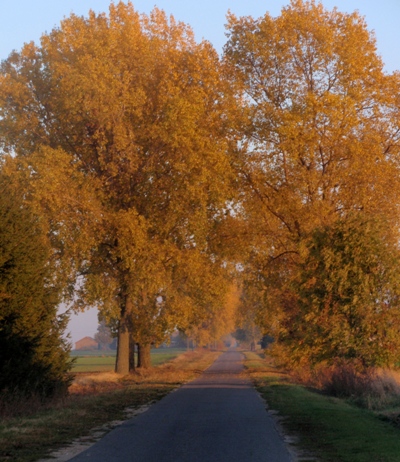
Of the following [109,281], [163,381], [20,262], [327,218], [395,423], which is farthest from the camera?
[163,381]

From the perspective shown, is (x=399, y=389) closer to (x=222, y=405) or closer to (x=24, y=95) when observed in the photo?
(x=222, y=405)

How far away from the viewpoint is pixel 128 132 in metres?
36.0

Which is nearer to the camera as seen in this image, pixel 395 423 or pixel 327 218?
pixel 395 423

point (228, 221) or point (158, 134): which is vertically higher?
point (158, 134)

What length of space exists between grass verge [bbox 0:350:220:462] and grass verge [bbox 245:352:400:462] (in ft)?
16.4

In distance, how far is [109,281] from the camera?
119 ft

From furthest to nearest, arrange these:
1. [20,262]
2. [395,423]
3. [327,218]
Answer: [327,218]
[20,262]
[395,423]

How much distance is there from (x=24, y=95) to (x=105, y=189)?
249 inches

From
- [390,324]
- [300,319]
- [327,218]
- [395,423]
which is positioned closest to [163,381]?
[327,218]

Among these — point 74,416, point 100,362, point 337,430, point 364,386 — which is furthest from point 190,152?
point 100,362

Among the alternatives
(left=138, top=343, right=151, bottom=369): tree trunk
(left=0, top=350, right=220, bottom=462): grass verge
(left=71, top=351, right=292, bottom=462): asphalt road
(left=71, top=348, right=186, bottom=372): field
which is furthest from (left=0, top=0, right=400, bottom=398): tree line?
(left=71, top=351, right=292, bottom=462): asphalt road

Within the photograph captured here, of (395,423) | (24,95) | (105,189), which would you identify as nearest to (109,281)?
(105,189)

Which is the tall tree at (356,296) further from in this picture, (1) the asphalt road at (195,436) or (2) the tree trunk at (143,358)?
(2) the tree trunk at (143,358)

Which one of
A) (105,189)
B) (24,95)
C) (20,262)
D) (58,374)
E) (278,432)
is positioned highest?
(24,95)
